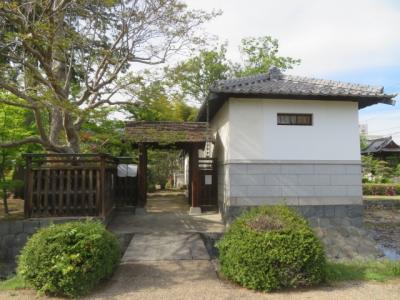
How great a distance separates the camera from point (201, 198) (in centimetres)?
1263

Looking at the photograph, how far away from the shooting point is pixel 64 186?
911 centimetres

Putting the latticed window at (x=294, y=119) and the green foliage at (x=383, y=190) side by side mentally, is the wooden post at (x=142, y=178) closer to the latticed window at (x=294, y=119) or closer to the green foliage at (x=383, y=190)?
the latticed window at (x=294, y=119)

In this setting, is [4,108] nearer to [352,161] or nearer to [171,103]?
[171,103]

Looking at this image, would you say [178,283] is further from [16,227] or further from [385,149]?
[385,149]

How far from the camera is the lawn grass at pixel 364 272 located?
6078 mm

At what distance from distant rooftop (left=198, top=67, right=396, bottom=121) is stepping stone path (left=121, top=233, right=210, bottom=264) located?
14.8 ft

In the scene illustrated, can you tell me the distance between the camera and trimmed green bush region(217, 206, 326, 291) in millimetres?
5500

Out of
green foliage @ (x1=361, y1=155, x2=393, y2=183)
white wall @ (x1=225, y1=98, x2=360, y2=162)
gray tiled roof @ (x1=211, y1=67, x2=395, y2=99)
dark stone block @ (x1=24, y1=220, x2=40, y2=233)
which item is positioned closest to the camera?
dark stone block @ (x1=24, y1=220, x2=40, y2=233)

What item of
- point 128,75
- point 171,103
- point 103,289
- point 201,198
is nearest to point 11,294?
point 103,289

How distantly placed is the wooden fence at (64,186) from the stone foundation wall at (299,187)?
4.12m

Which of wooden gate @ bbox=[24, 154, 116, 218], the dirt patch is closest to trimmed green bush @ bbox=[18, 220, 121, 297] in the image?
wooden gate @ bbox=[24, 154, 116, 218]

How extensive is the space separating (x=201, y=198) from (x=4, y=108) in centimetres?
767

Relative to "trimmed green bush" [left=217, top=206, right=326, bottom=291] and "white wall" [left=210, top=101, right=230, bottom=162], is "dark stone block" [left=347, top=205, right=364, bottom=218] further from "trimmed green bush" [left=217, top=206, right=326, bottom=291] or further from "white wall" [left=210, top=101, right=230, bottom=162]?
"trimmed green bush" [left=217, top=206, right=326, bottom=291]

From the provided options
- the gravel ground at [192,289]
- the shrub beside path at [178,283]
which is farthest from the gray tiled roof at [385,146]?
the gravel ground at [192,289]
